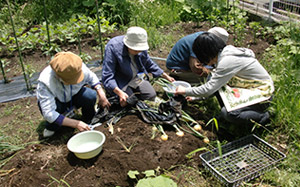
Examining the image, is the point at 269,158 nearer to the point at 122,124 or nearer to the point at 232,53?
the point at 232,53

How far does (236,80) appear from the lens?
2914 mm

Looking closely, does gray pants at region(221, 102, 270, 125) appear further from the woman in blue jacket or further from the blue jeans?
the blue jeans

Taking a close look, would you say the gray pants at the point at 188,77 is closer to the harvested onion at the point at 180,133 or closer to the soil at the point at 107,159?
the soil at the point at 107,159

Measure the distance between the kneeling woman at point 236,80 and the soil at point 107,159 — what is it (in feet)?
1.36

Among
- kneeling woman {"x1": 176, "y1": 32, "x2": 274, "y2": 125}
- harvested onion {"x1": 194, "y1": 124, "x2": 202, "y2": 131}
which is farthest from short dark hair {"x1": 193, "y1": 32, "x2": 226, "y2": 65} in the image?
harvested onion {"x1": 194, "y1": 124, "x2": 202, "y2": 131}

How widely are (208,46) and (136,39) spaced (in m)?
0.79

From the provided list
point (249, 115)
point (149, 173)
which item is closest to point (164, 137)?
point (149, 173)

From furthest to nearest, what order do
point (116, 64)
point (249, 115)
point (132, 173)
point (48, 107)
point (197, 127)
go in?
1. point (116, 64)
2. point (197, 127)
3. point (249, 115)
4. point (48, 107)
5. point (132, 173)

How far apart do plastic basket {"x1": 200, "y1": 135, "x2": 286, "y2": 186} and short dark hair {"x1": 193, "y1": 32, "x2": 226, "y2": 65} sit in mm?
881

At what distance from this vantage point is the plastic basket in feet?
7.93

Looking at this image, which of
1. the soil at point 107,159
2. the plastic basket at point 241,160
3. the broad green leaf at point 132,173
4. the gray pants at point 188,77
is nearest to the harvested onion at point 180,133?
the soil at point 107,159

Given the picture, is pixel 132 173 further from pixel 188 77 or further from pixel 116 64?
pixel 188 77

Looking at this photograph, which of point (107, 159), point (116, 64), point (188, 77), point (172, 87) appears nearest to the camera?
point (107, 159)

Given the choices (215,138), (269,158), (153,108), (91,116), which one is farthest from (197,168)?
(91,116)
